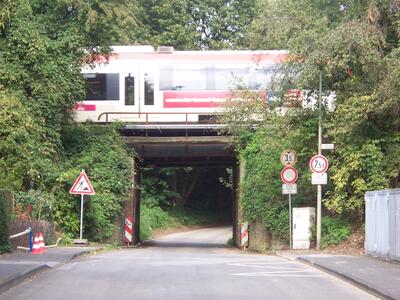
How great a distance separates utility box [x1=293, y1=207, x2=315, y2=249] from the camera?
24547mm

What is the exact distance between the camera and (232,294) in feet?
38.6

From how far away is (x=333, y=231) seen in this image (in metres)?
24.3

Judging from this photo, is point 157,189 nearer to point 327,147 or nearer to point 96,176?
point 96,176

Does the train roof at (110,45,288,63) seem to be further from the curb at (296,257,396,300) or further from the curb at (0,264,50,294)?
the curb at (0,264,50,294)

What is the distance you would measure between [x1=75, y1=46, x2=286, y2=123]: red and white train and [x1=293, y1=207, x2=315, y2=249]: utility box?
30.4 ft

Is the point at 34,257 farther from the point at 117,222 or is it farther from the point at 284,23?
the point at 284,23

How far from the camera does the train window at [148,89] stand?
109 ft

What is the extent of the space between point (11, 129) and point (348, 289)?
16.7 m

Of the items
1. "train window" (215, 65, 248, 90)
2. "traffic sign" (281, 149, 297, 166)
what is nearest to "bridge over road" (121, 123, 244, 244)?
"train window" (215, 65, 248, 90)

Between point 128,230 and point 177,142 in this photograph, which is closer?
point 128,230

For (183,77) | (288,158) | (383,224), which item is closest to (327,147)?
(288,158)

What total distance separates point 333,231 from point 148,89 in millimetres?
13065

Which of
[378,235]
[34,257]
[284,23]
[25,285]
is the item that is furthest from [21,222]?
[284,23]

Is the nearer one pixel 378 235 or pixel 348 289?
pixel 348 289
